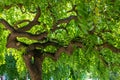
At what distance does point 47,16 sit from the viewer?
695 cm

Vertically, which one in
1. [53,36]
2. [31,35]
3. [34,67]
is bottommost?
[34,67]

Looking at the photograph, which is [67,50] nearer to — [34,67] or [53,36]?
[53,36]

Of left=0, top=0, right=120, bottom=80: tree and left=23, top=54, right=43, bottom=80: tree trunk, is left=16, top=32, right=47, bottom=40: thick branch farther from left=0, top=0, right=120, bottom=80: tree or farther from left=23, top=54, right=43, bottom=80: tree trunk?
left=23, top=54, right=43, bottom=80: tree trunk

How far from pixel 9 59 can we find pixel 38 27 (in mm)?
6906

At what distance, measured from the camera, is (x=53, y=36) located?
8602 mm

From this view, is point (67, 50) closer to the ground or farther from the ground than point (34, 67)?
farther from the ground

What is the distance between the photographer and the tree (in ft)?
21.1

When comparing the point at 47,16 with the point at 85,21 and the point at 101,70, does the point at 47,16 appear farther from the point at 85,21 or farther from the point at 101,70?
the point at 85,21

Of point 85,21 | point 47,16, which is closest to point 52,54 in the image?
point 47,16

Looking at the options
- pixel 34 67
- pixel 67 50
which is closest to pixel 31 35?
pixel 67 50

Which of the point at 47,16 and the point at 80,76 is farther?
the point at 80,76

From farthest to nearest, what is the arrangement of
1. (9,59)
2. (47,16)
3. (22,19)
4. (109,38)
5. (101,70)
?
(9,59)
(101,70)
(22,19)
(109,38)
(47,16)

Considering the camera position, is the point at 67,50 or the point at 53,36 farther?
the point at 53,36

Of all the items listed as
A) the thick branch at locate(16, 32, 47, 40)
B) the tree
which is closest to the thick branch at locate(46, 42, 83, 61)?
the tree
